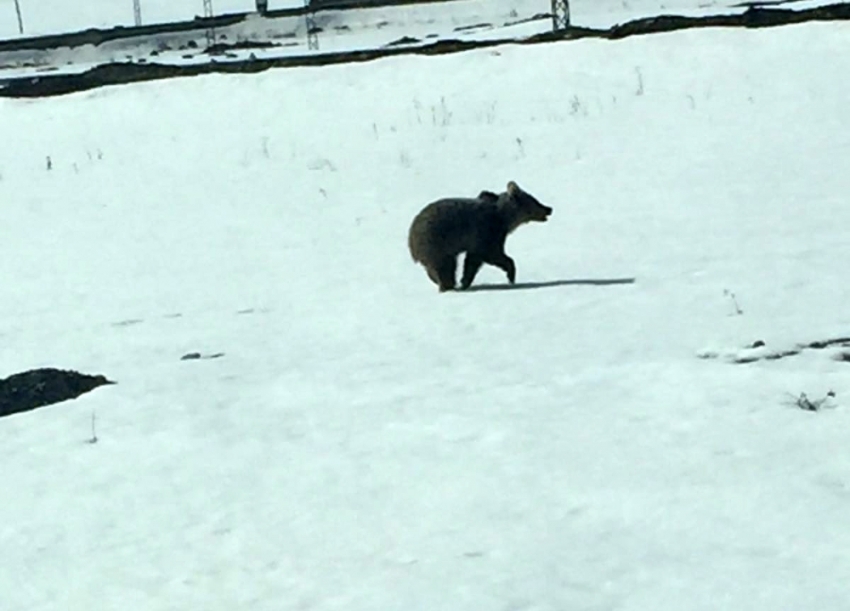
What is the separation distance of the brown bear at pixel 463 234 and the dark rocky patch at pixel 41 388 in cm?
346

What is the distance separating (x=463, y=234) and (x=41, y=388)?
4.34 metres

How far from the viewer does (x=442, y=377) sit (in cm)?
972

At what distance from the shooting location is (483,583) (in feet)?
19.7

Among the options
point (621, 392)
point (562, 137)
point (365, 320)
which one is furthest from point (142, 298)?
point (562, 137)

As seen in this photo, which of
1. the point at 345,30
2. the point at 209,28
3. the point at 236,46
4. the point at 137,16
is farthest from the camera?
the point at 137,16

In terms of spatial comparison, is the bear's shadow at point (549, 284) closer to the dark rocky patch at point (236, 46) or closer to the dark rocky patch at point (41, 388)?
the dark rocky patch at point (41, 388)

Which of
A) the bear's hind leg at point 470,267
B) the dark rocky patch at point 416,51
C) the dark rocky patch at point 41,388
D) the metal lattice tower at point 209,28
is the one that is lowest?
the dark rocky patch at point 41,388

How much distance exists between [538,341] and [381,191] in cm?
1079

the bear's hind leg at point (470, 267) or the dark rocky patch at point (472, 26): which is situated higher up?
the dark rocky patch at point (472, 26)

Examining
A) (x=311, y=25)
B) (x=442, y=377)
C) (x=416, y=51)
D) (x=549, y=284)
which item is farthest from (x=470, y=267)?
(x=311, y=25)

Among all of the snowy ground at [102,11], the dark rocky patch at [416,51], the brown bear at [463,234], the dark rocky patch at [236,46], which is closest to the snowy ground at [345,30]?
the dark rocky patch at [236,46]

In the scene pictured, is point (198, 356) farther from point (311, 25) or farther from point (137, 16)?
point (137, 16)

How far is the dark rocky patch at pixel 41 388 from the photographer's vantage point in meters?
9.98

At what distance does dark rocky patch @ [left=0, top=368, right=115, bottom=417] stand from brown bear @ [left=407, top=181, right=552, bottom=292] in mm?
3455
